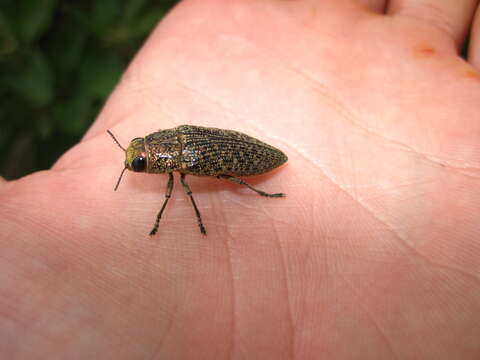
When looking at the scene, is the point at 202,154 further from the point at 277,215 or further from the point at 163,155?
the point at 277,215

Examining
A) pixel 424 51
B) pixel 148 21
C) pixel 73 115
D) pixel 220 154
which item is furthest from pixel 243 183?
pixel 148 21

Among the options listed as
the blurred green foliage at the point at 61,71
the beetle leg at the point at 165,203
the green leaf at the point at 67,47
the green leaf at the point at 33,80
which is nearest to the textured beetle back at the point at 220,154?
the beetle leg at the point at 165,203

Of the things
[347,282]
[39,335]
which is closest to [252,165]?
[347,282]

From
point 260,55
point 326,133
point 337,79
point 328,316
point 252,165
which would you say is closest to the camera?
point 328,316

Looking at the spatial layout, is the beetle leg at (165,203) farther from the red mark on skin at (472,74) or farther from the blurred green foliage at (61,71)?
the red mark on skin at (472,74)

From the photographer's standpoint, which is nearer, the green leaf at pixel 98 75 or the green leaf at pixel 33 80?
the green leaf at pixel 33 80

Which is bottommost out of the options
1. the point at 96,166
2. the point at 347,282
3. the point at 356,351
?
the point at 356,351

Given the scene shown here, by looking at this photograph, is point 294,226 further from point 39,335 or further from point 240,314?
point 39,335
